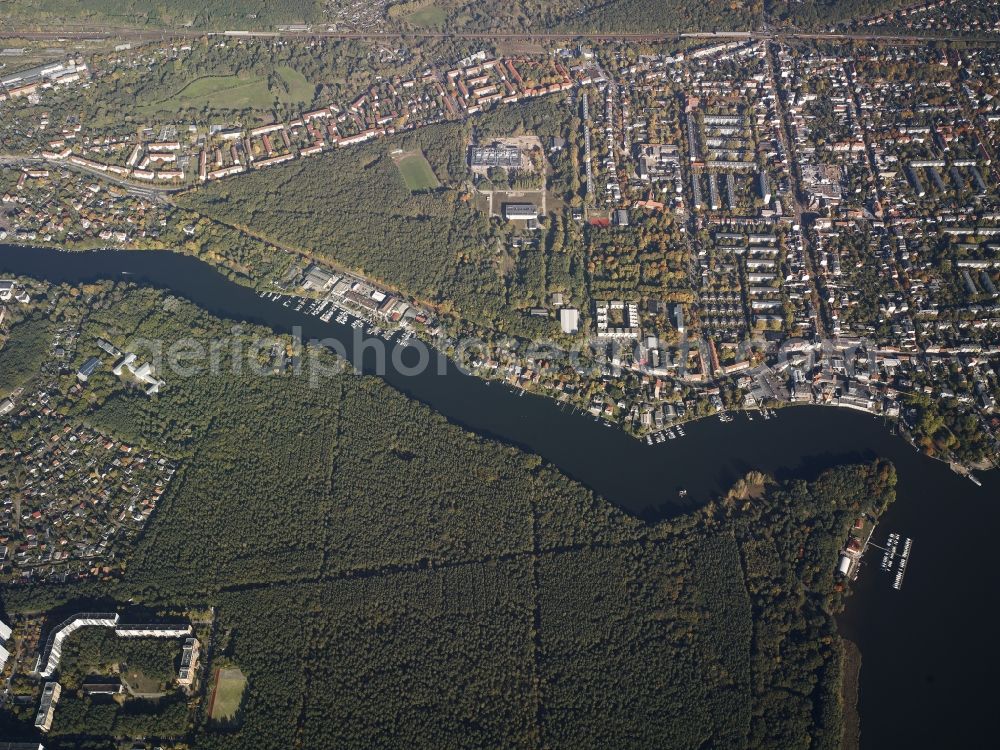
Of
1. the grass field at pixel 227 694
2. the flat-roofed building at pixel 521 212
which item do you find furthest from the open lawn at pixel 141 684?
the flat-roofed building at pixel 521 212

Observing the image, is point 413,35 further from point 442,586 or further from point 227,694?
point 227,694

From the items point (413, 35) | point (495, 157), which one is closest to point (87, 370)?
point (495, 157)

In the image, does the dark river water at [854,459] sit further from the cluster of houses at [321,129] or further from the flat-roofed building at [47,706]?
the flat-roofed building at [47,706]

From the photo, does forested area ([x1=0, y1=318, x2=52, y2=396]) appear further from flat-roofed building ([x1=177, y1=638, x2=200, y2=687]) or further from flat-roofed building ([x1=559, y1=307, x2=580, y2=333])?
flat-roofed building ([x1=559, y1=307, x2=580, y2=333])

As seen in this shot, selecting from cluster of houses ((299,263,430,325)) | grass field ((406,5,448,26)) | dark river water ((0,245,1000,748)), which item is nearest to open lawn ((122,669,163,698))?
dark river water ((0,245,1000,748))

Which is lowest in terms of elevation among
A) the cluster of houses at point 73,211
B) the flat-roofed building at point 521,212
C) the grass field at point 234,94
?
the flat-roofed building at point 521,212

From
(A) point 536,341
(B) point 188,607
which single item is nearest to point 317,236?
(A) point 536,341
